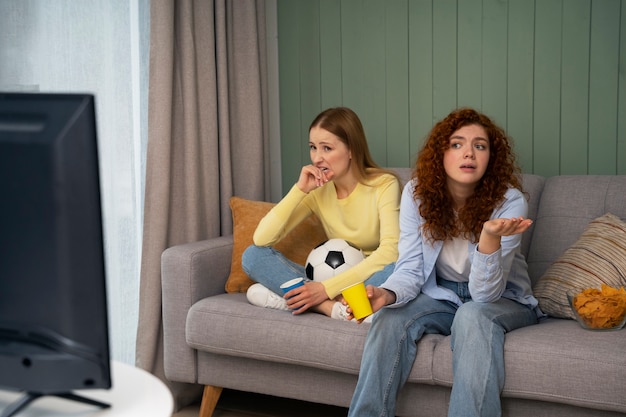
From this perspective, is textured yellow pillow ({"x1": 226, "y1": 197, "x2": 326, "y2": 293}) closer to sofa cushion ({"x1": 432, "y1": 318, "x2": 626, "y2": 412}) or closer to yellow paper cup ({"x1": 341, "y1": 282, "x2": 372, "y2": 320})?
yellow paper cup ({"x1": 341, "y1": 282, "x2": 372, "y2": 320})

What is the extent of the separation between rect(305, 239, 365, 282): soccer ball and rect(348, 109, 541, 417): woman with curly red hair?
25 cm

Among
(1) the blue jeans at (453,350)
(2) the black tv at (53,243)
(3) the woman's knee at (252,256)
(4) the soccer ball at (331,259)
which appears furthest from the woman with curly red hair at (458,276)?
(2) the black tv at (53,243)

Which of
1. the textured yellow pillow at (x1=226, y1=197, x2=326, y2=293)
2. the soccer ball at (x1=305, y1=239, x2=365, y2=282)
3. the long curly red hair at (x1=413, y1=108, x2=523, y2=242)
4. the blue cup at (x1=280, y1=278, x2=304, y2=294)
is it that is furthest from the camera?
the textured yellow pillow at (x1=226, y1=197, x2=326, y2=293)

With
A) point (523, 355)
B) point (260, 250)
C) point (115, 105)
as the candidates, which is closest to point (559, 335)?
point (523, 355)

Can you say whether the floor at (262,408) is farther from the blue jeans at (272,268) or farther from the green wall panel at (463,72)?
the green wall panel at (463,72)

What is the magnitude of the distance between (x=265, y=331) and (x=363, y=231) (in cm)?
51

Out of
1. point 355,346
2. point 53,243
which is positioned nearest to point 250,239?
point 355,346

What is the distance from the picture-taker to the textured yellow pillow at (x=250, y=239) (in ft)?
9.32

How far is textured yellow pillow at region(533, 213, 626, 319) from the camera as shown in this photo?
234cm

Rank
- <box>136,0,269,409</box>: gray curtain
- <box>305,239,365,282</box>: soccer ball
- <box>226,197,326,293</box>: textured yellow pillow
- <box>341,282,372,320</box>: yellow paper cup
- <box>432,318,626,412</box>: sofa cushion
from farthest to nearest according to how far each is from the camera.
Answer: <box>136,0,269,409</box>: gray curtain
<box>226,197,326,293</box>: textured yellow pillow
<box>305,239,365,282</box>: soccer ball
<box>341,282,372,320</box>: yellow paper cup
<box>432,318,626,412</box>: sofa cushion

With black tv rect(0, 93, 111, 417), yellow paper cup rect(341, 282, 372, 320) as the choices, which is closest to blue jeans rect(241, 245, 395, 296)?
yellow paper cup rect(341, 282, 372, 320)

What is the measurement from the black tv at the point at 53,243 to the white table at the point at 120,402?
78 millimetres

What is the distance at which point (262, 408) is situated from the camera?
9.59ft

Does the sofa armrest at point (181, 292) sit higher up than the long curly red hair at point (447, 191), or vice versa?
the long curly red hair at point (447, 191)
